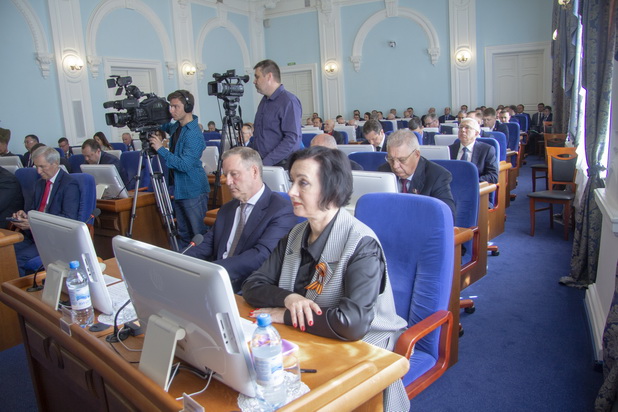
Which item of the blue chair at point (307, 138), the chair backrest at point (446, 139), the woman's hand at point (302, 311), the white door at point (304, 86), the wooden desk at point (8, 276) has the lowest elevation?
the wooden desk at point (8, 276)

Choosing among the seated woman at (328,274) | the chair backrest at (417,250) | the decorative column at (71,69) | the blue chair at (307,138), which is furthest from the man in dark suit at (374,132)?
the decorative column at (71,69)

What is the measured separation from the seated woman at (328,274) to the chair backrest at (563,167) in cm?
397

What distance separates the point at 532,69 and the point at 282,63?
20.7ft

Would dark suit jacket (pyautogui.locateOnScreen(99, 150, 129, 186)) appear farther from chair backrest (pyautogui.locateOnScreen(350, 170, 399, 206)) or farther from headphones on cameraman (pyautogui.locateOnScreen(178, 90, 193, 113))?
chair backrest (pyautogui.locateOnScreen(350, 170, 399, 206))

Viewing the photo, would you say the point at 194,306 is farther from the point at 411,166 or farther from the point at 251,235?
the point at 411,166

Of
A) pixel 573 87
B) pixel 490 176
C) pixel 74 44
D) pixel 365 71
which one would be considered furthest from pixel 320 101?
pixel 490 176

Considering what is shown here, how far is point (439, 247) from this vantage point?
1.77 metres

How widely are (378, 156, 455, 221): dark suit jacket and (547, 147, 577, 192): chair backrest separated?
265cm

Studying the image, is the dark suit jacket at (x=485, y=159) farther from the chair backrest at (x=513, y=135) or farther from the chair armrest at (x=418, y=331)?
the chair backrest at (x=513, y=135)

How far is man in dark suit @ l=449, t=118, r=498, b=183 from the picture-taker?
4.26 m

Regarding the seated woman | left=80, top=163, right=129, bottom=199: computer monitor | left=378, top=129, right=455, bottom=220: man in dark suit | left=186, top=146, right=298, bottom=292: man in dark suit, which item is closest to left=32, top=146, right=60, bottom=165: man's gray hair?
left=80, top=163, right=129, bottom=199: computer monitor

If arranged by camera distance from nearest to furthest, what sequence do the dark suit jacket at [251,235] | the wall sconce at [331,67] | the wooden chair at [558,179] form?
the dark suit jacket at [251,235] < the wooden chair at [558,179] < the wall sconce at [331,67]

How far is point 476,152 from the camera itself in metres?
4.36

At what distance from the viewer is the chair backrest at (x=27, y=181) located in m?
3.99
